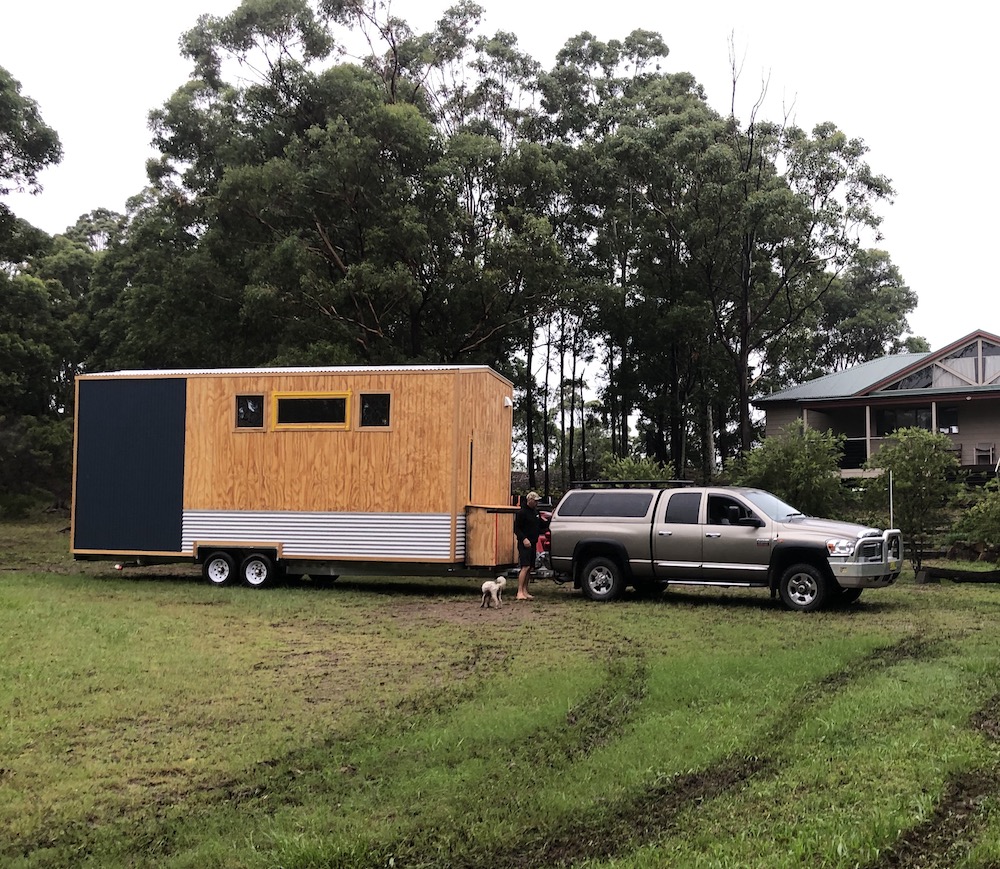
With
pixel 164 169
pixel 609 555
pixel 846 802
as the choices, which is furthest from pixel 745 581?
pixel 164 169

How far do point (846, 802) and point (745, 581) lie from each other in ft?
28.1

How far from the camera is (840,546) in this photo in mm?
12664

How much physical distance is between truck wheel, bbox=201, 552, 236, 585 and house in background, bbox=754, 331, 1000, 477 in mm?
21176

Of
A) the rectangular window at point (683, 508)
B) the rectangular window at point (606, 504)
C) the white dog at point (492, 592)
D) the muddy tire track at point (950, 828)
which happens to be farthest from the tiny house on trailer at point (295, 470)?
the muddy tire track at point (950, 828)

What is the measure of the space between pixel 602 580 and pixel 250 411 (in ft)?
21.2

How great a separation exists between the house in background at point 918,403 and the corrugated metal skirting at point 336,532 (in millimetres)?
19741

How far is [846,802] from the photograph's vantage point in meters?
4.95

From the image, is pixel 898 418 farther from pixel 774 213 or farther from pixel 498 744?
pixel 498 744

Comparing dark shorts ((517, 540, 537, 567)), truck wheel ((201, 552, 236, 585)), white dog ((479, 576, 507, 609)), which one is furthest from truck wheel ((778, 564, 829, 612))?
truck wheel ((201, 552, 236, 585))

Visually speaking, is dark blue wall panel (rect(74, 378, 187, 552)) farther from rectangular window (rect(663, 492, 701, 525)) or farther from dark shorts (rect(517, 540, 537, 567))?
rectangular window (rect(663, 492, 701, 525))

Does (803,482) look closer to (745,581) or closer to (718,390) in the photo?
(745,581)

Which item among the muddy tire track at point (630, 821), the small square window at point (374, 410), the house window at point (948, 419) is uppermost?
the house window at point (948, 419)

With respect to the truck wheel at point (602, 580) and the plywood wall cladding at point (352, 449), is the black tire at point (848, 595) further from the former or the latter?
the plywood wall cladding at point (352, 449)

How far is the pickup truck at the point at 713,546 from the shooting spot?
42.0 ft
